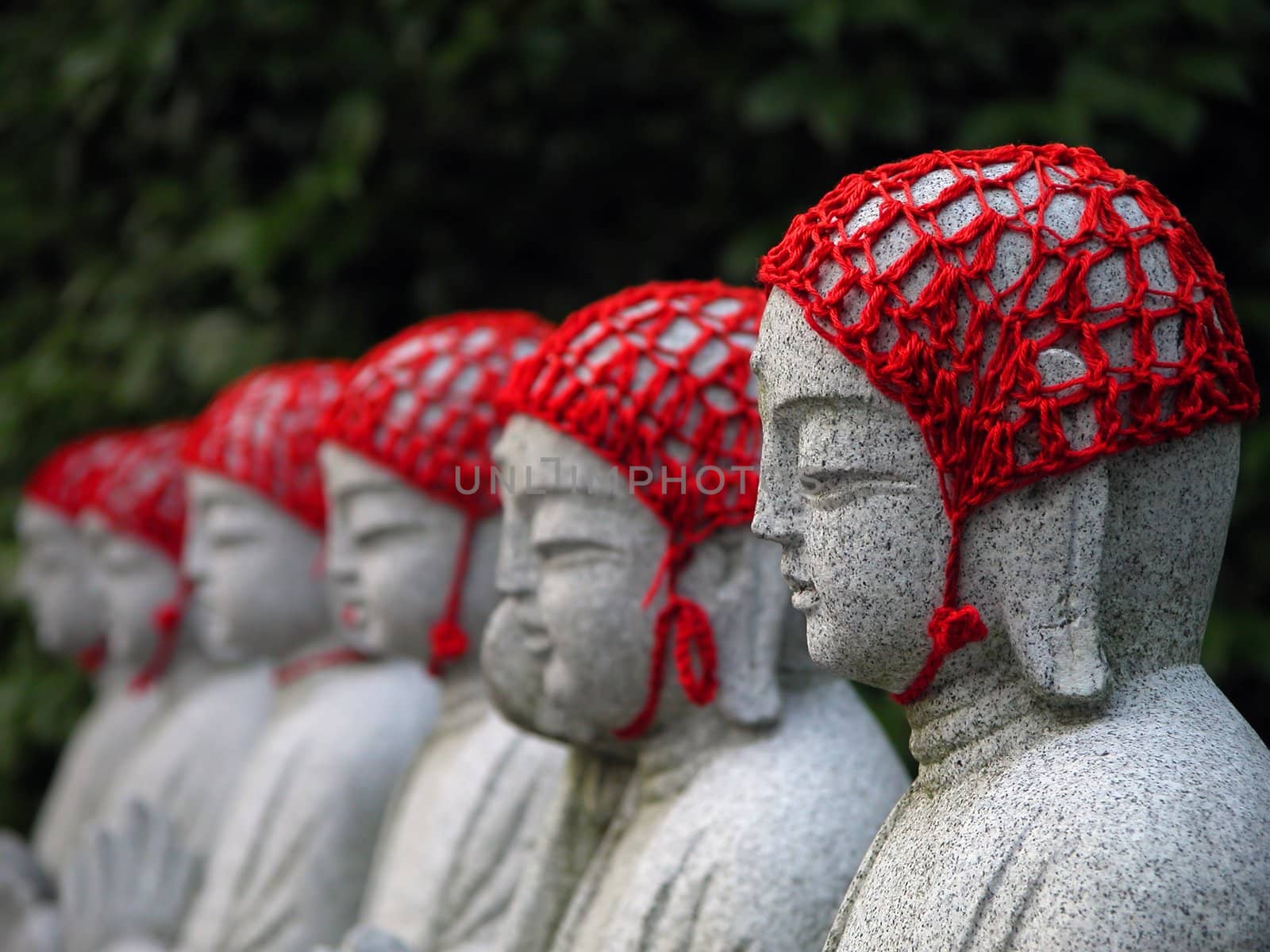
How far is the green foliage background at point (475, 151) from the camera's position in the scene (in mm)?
4824

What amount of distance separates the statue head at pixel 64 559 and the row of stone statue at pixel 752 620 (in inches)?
Answer: 52.6

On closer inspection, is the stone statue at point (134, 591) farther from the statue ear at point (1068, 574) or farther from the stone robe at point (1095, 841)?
the statue ear at point (1068, 574)

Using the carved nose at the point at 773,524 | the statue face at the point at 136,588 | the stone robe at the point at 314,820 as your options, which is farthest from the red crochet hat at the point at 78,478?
the carved nose at the point at 773,524

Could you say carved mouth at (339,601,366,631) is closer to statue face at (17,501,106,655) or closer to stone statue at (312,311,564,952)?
stone statue at (312,311,564,952)

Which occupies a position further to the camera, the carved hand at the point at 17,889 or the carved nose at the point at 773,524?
the carved hand at the point at 17,889

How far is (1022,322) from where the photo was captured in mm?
2148

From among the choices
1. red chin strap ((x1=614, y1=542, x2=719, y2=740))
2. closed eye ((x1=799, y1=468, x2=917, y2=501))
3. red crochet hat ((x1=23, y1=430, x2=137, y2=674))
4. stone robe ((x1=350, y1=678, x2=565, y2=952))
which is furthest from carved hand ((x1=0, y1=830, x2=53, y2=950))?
closed eye ((x1=799, y1=468, x2=917, y2=501))

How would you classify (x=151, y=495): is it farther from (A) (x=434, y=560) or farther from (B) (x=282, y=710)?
(A) (x=434, y=560)

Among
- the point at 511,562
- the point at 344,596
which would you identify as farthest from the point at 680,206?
the point at 511,562

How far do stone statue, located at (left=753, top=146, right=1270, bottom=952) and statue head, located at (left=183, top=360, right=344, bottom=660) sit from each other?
2.89m

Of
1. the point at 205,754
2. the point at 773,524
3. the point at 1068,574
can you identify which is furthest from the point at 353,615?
the point at 1068,574

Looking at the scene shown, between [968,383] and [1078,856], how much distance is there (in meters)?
0.59

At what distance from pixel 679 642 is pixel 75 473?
439 cm

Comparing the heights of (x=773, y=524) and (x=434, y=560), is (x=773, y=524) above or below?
above
